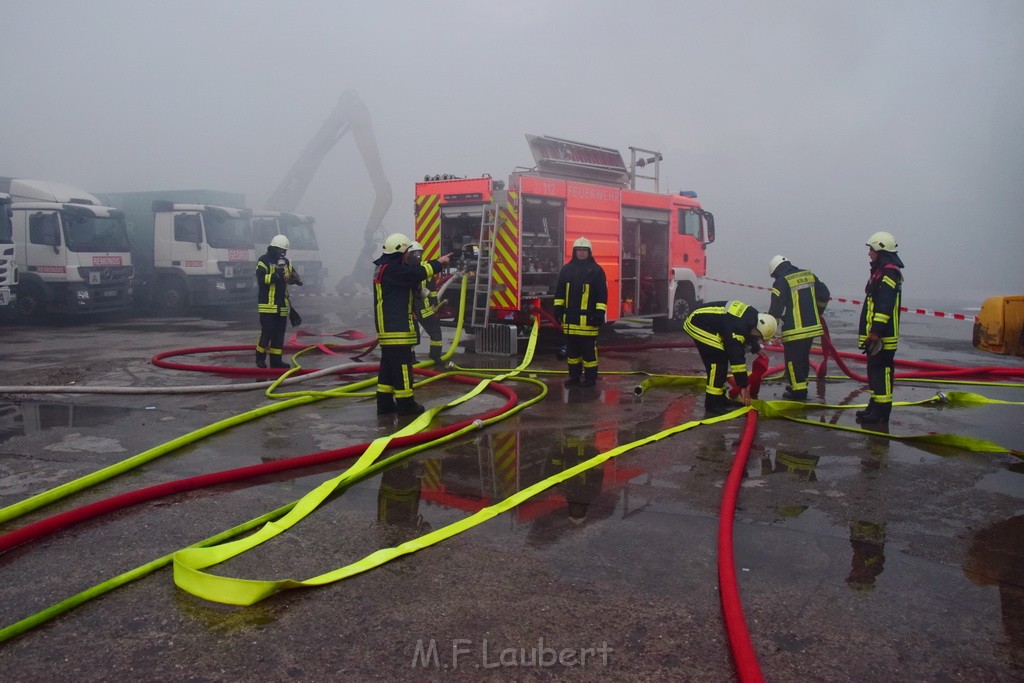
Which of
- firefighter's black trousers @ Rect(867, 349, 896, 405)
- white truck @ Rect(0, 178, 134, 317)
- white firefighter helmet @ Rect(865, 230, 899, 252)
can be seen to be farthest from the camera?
white truck @ Rect(0, 178, 134, 317)

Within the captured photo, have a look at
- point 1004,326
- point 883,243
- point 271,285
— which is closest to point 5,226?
point 271,285

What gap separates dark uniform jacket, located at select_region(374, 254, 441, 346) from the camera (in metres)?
6.19

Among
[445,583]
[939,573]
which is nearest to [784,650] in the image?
[939,573]

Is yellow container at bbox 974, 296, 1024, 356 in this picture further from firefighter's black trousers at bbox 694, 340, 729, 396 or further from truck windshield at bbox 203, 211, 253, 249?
truck windshield at bbox 203, 211, 253, 249

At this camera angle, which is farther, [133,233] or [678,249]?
[133,233]

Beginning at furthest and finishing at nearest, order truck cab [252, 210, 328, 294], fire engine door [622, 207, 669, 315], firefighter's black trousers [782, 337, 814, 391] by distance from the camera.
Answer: truck cab [252, 210, 328, 294] → fire engine door [622, 207, 669, 315] → firefighter's black trousers [782, 337, 814, 391]

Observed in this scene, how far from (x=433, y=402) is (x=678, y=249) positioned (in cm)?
672

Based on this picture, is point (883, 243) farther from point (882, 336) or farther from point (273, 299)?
point (273, 299)

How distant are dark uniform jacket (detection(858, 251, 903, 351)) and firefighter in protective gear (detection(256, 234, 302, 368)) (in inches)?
224

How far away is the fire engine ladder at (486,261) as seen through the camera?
952 centimetres

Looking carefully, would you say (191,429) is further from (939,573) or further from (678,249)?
(678,249)

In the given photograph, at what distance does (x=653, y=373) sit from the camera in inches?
339

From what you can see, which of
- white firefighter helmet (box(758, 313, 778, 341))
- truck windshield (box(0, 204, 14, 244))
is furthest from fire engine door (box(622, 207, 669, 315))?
truck windshield (box(0, 204, 14, 244))

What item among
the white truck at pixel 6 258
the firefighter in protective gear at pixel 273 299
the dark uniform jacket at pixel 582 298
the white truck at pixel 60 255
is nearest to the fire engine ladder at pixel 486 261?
the dark uniform jacket at pixel 582 298
